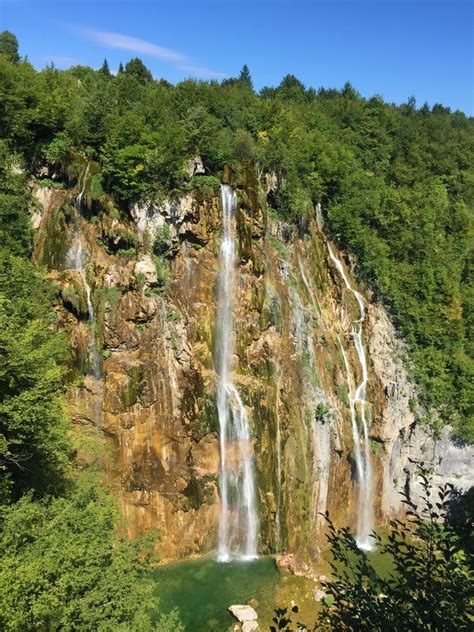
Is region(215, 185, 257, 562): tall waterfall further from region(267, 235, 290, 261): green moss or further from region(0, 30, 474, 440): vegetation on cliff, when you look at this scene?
region(0, 30, 474, 440): vegetation on cliff

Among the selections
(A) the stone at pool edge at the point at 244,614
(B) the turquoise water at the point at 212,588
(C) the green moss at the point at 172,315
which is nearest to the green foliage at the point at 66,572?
(B) the turquoise water at the point at 212,588

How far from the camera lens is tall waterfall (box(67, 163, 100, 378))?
2103 cm

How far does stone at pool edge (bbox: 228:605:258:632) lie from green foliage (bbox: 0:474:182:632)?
598 cm

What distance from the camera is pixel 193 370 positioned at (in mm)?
22375

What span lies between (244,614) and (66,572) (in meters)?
9.69

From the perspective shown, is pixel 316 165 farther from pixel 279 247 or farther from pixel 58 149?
pixel 58 149

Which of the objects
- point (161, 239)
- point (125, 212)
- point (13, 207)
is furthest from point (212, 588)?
point (13, 207)

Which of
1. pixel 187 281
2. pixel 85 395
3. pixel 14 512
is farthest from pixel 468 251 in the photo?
pixel 14 512

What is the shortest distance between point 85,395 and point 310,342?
11.4 m

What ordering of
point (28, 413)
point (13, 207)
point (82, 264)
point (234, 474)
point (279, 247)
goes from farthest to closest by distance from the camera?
point (279, 247) < point (234, 474) < point (82, 264) < point (13, 207) < point (28, 413)

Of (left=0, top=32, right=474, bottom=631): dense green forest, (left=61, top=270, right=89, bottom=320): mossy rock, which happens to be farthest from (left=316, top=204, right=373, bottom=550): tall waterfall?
(left=61, top=270, right=89, bottom=320): mossy rock

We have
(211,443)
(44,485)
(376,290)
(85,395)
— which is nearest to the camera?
(44,485)

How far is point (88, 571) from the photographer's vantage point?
465 inches

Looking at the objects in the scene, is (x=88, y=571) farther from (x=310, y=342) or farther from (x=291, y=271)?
(x=291, y=271)
